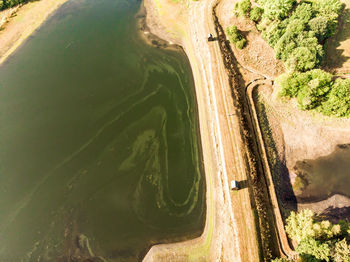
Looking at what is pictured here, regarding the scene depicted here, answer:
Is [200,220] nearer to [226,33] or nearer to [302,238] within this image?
[302,238]

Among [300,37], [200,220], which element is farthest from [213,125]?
[300,37]

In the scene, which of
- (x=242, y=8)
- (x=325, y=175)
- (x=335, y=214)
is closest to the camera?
(x=335, y=214)

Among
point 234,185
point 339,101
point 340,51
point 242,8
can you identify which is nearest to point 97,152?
point 234,185

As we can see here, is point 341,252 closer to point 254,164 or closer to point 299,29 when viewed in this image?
point 254,164

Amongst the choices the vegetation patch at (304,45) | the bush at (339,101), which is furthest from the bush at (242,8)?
the bush at (339,101)

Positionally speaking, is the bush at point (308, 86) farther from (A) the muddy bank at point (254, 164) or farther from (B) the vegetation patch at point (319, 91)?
(A) the muddy bank at point (254, 164)

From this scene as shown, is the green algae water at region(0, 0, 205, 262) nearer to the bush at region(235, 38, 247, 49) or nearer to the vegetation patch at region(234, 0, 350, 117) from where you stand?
the bush at region(235, 38, 247, 49)
